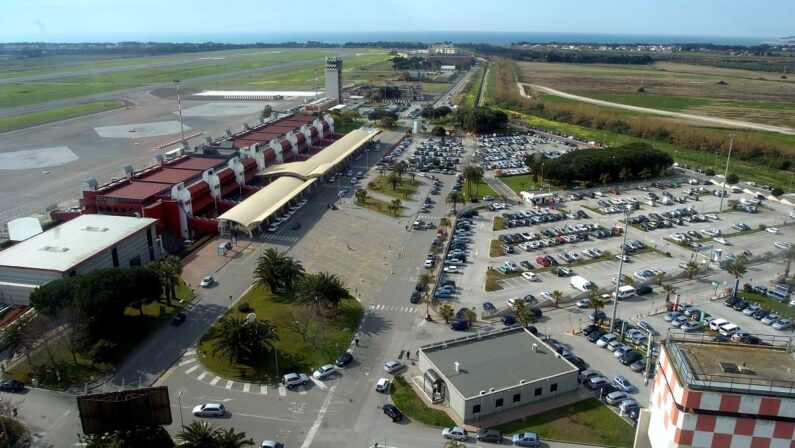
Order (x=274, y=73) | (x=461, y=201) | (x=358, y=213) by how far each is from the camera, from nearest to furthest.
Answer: (x=358, y=213) → (x=461, y=201) → (x=274, y=73)

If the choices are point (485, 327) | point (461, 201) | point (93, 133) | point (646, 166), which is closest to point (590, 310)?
point (485, 327)

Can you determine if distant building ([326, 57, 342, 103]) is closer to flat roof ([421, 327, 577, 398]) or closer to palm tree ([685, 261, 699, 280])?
palm tree ([685, 261, 699, 280])

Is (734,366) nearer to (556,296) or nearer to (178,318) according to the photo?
(556,296)

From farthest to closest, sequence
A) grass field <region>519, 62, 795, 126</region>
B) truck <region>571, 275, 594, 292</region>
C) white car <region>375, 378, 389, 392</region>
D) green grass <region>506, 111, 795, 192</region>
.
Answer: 1. grass field <region>519, 62, 795, 126</region>
2. green grass <region>506, 111, 795, 192</region>
3. truck <region>571, 275, 594, 292</region>
4. white car <region>375, 378, 389, 392</region>

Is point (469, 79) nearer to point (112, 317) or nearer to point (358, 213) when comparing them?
point (358, 213)

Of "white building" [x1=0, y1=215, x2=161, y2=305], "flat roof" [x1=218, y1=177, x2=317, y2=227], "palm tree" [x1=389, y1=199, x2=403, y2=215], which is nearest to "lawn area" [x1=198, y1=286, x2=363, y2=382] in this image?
"white building" [x1=0, y1=215, x2=161, y2=305]

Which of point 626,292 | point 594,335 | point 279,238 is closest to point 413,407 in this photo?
point 594,335

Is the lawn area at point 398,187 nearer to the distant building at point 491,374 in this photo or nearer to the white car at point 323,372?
the distant building at point 491,374
